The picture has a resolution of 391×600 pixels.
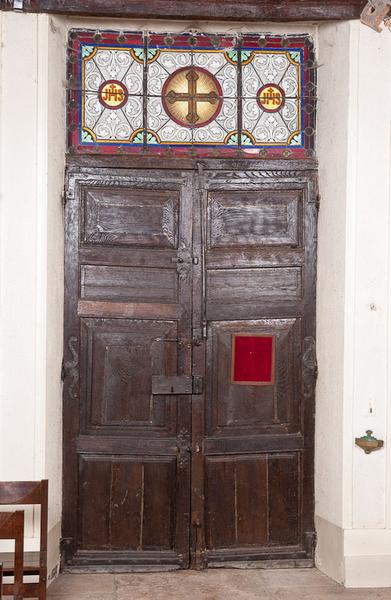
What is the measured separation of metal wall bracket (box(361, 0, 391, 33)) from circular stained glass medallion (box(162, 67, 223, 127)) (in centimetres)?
87

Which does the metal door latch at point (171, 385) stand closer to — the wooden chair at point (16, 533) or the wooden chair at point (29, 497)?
the wooden chair at point (29, 497)

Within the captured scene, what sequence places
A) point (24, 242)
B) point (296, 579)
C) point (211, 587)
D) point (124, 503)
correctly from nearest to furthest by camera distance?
1. point (24, 242)
2. point (211, 587)
3. point (296, 579)
4. point (124, 503)

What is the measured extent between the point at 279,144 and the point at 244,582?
7.93ft

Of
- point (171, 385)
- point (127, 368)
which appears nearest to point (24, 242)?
point (127, 368)

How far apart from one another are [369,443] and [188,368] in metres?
1.07

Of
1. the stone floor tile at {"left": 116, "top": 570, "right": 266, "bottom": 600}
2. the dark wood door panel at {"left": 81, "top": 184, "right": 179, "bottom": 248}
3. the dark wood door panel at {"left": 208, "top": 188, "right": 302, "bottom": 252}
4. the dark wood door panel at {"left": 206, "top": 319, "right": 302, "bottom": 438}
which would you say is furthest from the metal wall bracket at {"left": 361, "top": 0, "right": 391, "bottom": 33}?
the stone floor tile at {"left": 116, "top": 570, "right": 266, "bottom": 600}

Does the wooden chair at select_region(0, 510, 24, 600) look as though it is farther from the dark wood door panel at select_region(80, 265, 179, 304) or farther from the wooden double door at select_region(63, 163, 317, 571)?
the dark wood door panel at select_region(80, 265, 179, 304)

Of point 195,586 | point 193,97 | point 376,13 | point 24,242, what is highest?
point 376,13

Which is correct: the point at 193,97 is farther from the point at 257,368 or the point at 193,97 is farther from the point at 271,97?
the point at 257,368

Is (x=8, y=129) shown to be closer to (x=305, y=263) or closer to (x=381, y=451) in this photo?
(x=305, y=263)

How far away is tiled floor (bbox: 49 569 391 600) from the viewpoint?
4.32m

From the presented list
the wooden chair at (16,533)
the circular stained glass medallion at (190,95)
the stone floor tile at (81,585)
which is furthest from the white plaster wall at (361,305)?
the wooden chair at (16,533)

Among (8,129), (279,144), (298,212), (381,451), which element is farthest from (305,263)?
(8,129)

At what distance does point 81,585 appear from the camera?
446 centimetres
